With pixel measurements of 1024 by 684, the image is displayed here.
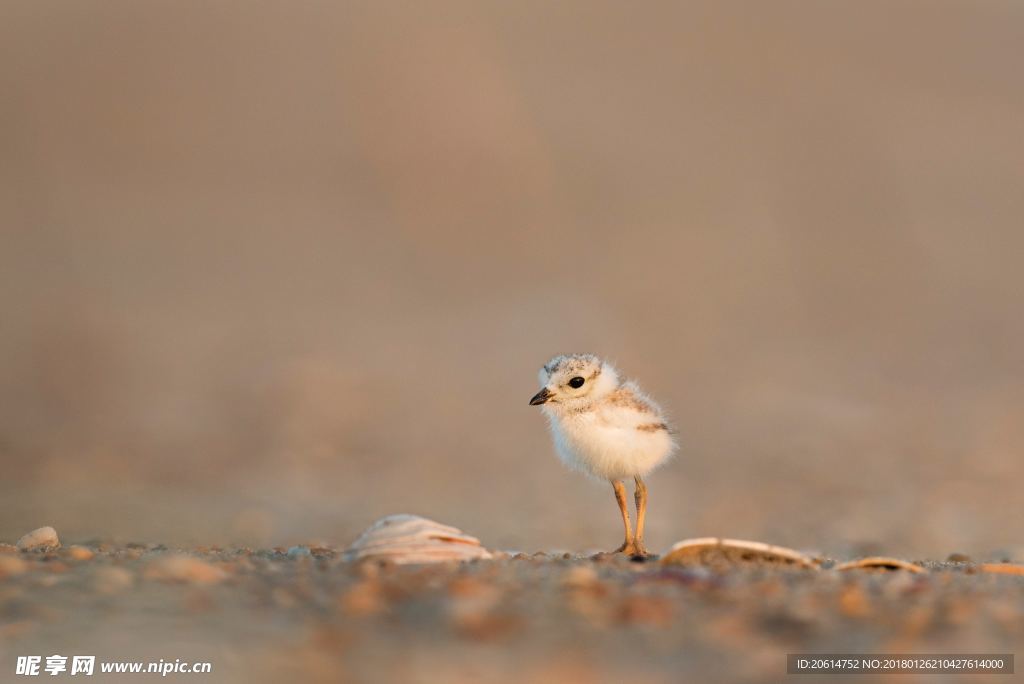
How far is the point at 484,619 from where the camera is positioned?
313 cm

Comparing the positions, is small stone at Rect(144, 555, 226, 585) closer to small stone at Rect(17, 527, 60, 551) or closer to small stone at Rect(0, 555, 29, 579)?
small stone at Rect(0, 555, 29, 579)

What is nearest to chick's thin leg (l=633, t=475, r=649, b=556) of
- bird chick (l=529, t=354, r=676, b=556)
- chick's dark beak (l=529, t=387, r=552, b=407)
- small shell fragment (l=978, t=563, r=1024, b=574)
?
bird chick (l=529, t=354, r=676, b=556)

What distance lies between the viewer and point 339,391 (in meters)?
11.7

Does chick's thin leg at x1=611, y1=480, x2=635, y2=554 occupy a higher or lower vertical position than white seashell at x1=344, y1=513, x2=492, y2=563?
higher

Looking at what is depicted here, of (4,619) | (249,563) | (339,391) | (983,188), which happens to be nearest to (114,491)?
(339,391)

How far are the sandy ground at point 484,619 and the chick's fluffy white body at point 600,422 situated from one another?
1.19 meters

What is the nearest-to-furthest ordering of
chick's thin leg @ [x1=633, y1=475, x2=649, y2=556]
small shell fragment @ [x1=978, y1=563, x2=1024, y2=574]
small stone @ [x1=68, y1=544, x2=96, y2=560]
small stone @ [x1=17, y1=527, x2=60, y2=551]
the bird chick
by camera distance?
small stone @ [x1=68, y1=544, x2=96, y2=560] < small shell fragment @ [x1=978, y1=563, x2=1024, y2=574] < small stone @ [x1=17, y1=527, x2=60, y2=551] < chick's thin leg @ [x1=633, y1=475, x2=649, y2=556] < the bird chick

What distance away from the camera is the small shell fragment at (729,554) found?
3939 millimetres

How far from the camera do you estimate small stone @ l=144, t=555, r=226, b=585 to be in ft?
11.8

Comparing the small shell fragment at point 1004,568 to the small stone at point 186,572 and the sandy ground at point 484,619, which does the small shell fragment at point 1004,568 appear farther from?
the small stone at point 186,572

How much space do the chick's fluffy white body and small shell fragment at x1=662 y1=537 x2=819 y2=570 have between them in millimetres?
1009

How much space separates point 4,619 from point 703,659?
175 centimetres

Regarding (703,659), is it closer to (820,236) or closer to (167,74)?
(820,236)

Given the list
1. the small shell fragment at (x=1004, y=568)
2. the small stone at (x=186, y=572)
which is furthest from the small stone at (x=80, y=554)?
the small shell fragment at (x=1004, y=568)
